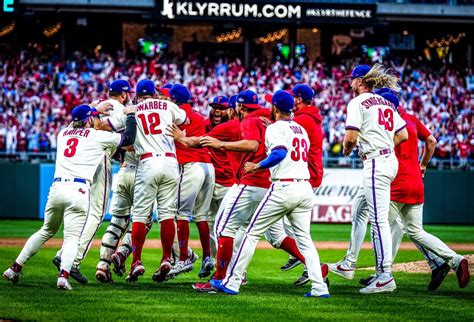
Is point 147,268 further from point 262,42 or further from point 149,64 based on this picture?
point 262,42

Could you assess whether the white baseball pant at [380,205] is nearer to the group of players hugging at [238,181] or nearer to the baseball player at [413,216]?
the group of players hugging at [238,181]

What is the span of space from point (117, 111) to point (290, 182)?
2553mm

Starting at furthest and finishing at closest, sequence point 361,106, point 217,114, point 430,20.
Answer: point 430,20, point 217,114, point 361,106

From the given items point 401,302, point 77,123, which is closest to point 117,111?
point 77,123

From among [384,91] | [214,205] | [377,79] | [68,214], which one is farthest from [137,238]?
[384,91]

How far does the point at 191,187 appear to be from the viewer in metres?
11.0

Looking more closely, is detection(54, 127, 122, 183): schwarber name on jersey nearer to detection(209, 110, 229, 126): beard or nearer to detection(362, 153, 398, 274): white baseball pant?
detection(209, 110, 229, 126): beard

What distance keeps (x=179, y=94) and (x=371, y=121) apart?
7.70 feet

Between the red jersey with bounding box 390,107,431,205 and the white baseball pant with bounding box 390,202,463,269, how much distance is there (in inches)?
3.7

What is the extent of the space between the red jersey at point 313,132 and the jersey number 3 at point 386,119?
3.42 ft

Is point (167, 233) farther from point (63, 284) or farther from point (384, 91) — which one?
point (384, 91)

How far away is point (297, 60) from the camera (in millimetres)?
35906

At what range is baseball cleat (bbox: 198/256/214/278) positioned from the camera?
36.0 feet

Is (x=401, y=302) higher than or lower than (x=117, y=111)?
lower
